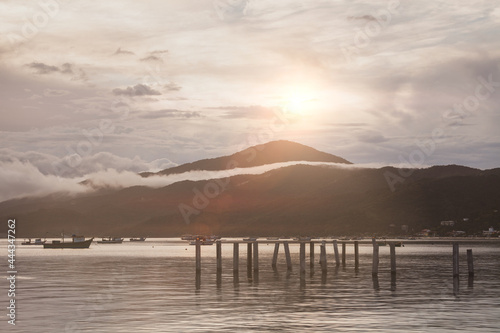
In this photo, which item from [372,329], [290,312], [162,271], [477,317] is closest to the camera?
[372,329]

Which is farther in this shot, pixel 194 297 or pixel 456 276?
pixel 456 276

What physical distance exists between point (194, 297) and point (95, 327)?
672 inches

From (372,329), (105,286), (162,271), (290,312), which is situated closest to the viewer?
(372,329)

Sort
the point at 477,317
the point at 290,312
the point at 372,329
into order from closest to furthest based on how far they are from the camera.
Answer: the point at 372,329, the point at 477,317, the point at 290,312

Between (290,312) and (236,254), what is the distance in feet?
114

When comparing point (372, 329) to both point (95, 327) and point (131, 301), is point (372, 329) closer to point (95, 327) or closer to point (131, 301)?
point (95, 327)

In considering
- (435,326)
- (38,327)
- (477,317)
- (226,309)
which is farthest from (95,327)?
(477,317)

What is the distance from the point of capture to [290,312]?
48469mm

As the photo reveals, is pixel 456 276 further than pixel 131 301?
Yes

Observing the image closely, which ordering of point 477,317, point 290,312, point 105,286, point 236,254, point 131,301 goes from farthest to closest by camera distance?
point 236,254 → point 105,286 → point 131,301 → point 290,312 → point 477,317

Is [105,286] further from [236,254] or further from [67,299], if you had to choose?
[236,254]

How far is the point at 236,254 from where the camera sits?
8306 centimetres

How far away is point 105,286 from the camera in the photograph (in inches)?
2761

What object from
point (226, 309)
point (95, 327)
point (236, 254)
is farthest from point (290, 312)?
point (236, 254)
